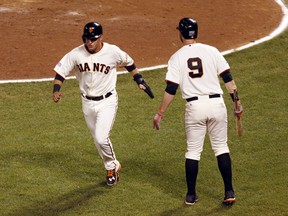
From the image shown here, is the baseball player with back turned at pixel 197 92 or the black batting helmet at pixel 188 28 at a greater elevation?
the black batting helmet at pixel 188 28

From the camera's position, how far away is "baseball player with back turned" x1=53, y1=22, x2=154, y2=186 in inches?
451

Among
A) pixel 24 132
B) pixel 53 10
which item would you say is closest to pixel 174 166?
pixel 24 132

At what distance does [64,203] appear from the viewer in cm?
1109

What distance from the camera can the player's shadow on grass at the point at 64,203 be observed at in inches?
426

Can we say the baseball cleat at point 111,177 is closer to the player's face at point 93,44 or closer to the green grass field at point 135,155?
the green grass field at point 135,155

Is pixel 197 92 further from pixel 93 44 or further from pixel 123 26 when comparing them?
pixel 123 26

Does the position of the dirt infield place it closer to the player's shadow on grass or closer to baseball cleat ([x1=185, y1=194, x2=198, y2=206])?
the player's shadow on grass

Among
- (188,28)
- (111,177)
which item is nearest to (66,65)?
(111,177)

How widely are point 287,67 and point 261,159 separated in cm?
404

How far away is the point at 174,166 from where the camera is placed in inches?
483

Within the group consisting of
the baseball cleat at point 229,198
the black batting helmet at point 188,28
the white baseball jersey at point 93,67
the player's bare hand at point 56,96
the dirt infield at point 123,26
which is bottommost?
the dirt infield at point 123,26

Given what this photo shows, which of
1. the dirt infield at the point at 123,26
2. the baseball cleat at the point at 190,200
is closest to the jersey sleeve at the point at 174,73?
the baseball cleat at the point at 190,200

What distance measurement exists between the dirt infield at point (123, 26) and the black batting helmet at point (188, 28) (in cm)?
556

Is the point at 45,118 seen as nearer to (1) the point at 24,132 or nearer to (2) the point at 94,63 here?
(1) the point at 24,132
